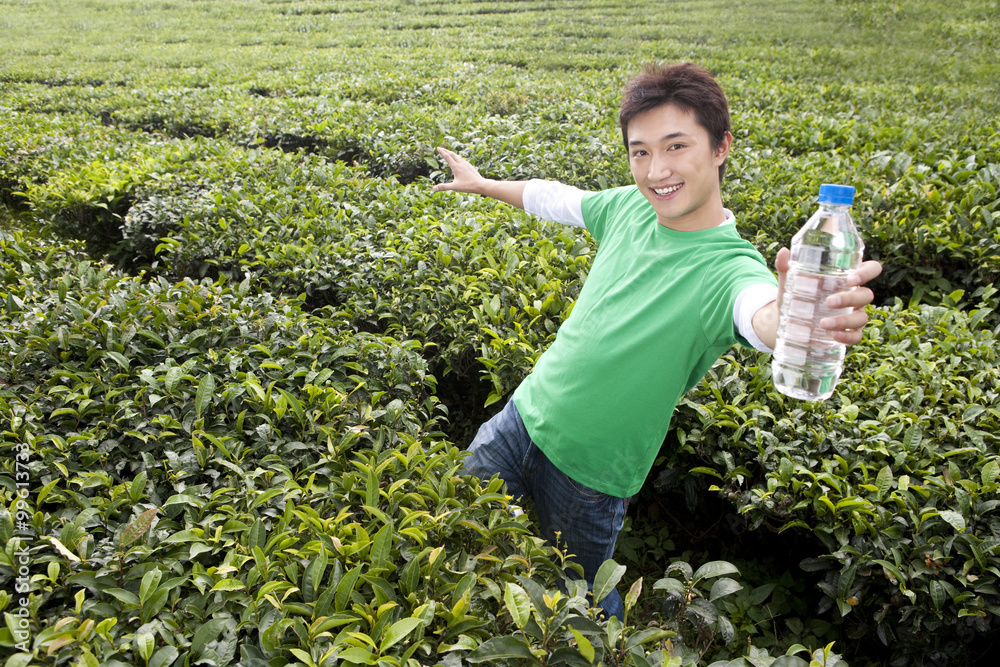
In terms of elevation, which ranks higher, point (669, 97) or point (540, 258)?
point (669, 97)

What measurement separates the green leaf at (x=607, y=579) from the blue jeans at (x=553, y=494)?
0.36m

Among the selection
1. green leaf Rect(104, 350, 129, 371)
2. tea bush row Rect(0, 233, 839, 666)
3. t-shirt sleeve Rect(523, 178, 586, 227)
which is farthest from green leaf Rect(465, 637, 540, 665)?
green leaf Rect(104, 350, 129, 371)

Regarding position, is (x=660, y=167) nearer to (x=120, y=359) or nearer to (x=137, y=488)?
(x=137, y=488)

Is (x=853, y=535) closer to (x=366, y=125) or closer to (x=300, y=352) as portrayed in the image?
(x=300, y=352)

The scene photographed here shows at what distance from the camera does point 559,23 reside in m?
10.7

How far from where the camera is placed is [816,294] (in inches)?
46.1

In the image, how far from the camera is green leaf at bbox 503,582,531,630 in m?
1.19

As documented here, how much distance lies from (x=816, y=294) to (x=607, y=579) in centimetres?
74

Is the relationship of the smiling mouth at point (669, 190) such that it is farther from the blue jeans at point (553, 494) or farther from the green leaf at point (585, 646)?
the green leaf at point (585, 646)

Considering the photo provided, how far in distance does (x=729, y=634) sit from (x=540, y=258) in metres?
1.90

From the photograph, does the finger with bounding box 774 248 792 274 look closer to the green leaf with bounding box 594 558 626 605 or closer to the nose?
the nose

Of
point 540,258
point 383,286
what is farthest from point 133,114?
point 540,258

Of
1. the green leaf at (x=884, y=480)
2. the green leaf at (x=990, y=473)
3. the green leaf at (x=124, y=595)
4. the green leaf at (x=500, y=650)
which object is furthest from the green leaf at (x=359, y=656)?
the green leaf at (x=990, y=473)

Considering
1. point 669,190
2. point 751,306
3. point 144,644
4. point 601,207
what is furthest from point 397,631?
point 601,207
